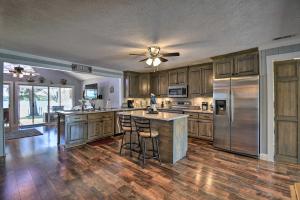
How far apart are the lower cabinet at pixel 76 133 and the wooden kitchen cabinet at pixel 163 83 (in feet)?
10.7

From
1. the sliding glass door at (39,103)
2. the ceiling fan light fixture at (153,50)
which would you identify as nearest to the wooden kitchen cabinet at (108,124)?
the ceiling fan light fixture at (153,50)

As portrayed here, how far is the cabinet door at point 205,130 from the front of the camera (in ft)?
15.5

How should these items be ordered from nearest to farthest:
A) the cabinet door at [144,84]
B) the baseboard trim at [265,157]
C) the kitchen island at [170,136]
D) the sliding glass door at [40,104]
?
the kitchen island at [170,136] < the baseboard trim at [265,157] < the cabinet door at [144,84] < the sliding glass door at [40,104]

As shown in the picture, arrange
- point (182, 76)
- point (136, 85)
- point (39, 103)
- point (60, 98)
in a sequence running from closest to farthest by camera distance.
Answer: point (182, 76)
point (136, 85)
point (39, 103)
point (60, 98)

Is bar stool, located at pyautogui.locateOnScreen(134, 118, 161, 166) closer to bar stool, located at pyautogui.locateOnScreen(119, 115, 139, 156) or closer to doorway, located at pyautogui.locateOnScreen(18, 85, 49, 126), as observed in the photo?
bar stool, located at pyautogui.locateOnScreen(119, 115, 139, 156)

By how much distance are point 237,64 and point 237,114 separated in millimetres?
1249

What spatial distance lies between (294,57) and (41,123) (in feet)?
33.6

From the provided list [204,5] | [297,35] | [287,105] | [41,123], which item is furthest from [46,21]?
[41,123]

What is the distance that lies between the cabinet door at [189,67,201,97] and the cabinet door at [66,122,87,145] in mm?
3762

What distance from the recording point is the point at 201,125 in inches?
194

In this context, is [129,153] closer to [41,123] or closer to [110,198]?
[110,198]

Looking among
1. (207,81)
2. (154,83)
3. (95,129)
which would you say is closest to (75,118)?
(95,129)

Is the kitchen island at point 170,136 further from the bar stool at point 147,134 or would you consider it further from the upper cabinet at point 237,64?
the upper cabinet at point 237,64

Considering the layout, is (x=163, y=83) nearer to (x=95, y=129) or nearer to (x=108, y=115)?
(x=108, y=115)
